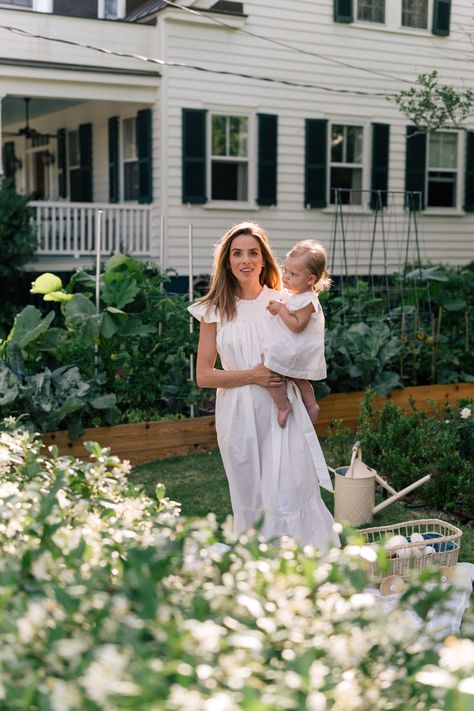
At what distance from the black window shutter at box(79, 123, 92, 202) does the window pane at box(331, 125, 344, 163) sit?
4.37 meters

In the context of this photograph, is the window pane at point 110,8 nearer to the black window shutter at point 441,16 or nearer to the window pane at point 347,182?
the window pane at point 347,182

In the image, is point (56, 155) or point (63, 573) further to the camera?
point (56, 155)

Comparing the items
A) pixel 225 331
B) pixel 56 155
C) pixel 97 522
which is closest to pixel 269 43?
pixel 56 155

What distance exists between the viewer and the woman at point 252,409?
4.53 meters

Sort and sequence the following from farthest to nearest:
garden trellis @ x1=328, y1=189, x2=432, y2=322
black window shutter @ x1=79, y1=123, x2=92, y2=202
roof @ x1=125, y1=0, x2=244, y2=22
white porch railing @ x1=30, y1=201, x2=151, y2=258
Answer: black window shutter @ x1=79, y1=123, x2=92, y2=202, garden trellis @ x1=328, y1=189, x2=432, y2=322, roof @ x1=125, y1=0, x2=244, y2=22, white porch railing @ x1=30, y1=201, x2=151, y2=258

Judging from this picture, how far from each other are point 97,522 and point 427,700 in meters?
0.94

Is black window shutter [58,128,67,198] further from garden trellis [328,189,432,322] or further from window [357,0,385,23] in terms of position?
window [357,0,385,23]

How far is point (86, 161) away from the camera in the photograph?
690 inches

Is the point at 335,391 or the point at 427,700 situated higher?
the point at 427,700

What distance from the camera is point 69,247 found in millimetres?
14539

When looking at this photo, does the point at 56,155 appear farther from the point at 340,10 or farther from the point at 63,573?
the point at 63,573

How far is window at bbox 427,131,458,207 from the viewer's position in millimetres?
17594

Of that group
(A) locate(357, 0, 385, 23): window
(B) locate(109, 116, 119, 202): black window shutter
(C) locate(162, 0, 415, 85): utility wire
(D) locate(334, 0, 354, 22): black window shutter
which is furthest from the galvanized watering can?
(A) locate(357, 0, 385, 23): window

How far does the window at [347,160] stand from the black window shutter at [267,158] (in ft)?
4.37
